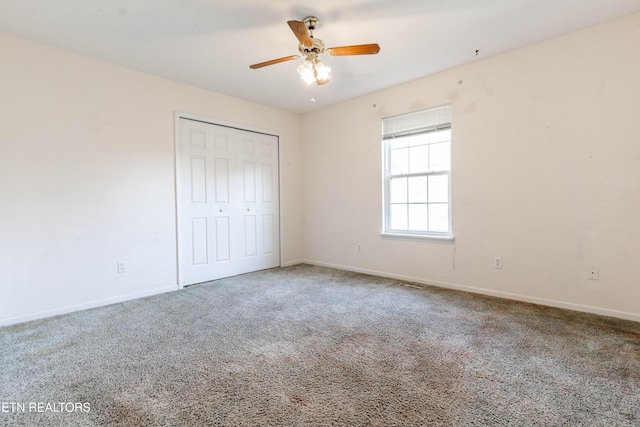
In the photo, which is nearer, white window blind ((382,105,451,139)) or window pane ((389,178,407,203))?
white window blind ((382,105,451,139))

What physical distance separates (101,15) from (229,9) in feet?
3.45

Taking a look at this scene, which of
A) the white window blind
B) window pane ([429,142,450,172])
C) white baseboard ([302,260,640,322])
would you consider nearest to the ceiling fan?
the white window blind

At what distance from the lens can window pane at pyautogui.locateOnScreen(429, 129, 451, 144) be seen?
3.66 meters

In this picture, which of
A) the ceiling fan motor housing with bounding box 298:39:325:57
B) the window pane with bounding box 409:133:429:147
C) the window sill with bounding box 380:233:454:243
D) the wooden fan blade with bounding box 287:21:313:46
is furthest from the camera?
the window pane with bounding box 409:133:429:147

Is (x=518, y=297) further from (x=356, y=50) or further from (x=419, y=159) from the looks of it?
(x=356, y=50)

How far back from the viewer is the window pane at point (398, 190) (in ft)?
13.4

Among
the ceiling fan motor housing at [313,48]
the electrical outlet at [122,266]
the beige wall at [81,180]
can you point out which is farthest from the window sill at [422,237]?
the electrical outlet at [122,266]

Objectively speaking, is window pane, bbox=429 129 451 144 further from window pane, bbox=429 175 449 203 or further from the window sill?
the window sill

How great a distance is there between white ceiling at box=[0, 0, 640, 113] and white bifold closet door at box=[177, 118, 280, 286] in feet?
3.20

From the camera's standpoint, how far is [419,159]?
3930 millimetres

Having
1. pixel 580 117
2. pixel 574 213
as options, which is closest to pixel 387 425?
pixel 574 213

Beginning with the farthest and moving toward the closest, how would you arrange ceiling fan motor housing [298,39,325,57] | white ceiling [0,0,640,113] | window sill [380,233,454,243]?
window sill [380,233,454,243]
ceiling fan motor housing [298,39,325,57]
white ceiling [0,0,640,113]

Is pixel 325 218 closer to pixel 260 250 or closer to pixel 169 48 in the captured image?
pixel 260 250

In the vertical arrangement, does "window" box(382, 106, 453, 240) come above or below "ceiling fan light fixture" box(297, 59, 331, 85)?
below
